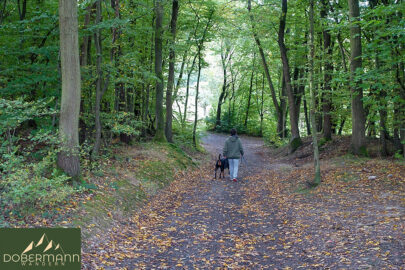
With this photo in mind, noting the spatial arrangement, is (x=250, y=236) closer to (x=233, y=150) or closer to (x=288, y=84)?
(x=233, y=150)

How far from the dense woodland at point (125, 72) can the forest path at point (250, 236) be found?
1.86 metres

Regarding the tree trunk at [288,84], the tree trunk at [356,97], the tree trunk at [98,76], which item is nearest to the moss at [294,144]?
the tree trunk at [288,84]

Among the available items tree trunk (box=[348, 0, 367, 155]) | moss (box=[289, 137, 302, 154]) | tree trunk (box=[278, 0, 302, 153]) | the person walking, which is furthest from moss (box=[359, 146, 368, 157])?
moss (box=[289, 137, 302, 154])

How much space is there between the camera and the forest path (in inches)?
199

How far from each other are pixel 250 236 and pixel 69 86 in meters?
5.42

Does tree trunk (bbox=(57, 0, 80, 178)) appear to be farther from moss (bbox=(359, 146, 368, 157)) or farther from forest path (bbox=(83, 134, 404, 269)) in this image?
moss (bbox=(359, 146, 368, 157))

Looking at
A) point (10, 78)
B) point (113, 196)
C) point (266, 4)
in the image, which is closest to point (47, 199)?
point (113, 196)

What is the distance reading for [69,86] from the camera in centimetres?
745

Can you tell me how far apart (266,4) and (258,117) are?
22512 millimetres

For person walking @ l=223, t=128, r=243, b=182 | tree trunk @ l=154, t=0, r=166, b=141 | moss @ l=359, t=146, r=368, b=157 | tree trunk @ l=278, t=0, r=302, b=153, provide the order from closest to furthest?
person walking @ l=223, t=128, r=243, b=182 → moss @ l=359, t=146, r=368, b=157 → tree trunk @ l=154, t=0, r=166, b=141 → tree trunk @ l=278, t=0, r=302, b=153

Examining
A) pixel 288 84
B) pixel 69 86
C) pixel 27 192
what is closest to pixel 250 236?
pixel 27 192

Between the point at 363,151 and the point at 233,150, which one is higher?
Result: the point at 233,150

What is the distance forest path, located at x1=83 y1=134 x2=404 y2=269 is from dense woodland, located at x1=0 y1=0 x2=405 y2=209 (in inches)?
73.1

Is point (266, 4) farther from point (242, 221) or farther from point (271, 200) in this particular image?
point (242, 221)
